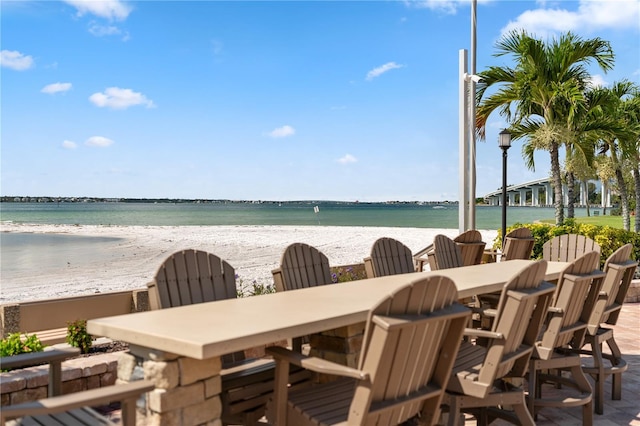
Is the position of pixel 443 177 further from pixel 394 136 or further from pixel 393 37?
pixel 393 37

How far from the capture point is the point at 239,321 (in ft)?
8.00

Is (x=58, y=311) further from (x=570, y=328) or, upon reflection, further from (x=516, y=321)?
(x=570, y=328)

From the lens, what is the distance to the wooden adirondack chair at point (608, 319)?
4020 mm

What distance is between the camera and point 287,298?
3166mm

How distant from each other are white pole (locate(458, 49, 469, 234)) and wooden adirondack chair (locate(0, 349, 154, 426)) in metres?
7.82

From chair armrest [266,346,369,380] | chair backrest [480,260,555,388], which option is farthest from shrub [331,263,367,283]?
chair armrest [266,346,369,380]

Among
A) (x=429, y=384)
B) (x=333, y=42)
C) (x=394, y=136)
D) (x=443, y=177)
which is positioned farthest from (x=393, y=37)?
(x=443, y=177)

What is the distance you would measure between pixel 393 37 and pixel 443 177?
62351mm

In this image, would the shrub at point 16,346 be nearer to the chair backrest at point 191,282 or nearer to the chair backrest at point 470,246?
the chair backrest at point 191,282

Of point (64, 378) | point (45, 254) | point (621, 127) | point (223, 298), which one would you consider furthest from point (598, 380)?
point (45, 254)

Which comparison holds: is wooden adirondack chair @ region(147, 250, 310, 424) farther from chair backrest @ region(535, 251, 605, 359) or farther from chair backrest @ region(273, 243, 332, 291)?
chair backrest @ region(535, 251, 605, 359)

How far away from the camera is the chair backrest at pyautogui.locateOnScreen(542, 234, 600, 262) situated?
6.30 meters

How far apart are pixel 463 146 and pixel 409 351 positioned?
7.84 m

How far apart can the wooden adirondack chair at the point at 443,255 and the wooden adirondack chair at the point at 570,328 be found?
1.92 meters
